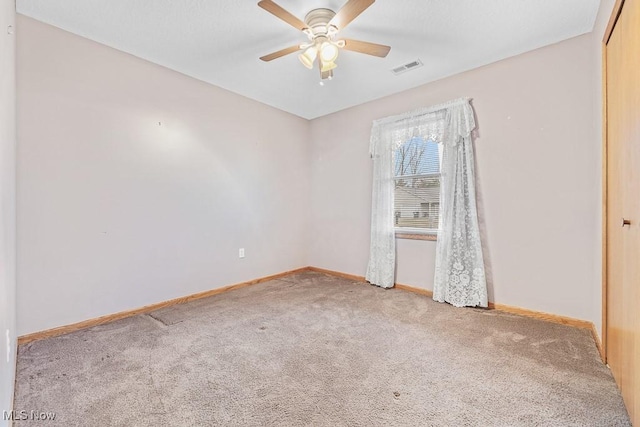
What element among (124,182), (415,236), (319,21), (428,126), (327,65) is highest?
(319,21)

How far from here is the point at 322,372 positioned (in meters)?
1.70

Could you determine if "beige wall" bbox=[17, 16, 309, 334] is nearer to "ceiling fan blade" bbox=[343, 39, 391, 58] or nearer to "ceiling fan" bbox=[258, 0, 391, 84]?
"ceiling fan" bbox=[258, 0, 391, 84]

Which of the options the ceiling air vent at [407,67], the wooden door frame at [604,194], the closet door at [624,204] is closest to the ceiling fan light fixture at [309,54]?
the ceiling air vent at [407,67]

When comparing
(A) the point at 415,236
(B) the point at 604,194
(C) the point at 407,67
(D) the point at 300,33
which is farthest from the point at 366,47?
(A) the point at 415,236

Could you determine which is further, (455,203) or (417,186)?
(417,186)

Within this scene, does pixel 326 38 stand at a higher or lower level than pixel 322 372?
higher

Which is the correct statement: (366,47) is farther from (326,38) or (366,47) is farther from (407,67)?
(407,67)

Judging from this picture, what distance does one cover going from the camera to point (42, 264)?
2.14 m

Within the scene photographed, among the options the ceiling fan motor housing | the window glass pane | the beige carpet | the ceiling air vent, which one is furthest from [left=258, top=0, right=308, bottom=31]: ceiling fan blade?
the beige carpet

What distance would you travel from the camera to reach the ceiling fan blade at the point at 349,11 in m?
1.75

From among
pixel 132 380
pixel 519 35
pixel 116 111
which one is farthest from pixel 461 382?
pixel 116 111

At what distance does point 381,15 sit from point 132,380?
2.91m

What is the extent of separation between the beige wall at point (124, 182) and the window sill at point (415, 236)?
176cm

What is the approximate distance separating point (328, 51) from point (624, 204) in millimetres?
2027
